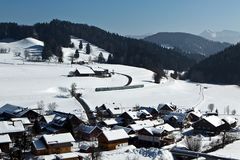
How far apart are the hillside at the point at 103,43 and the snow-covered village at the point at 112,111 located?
1171mm

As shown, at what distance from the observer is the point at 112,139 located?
34281mm

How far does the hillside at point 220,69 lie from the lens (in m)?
108

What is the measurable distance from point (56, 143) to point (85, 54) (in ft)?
346

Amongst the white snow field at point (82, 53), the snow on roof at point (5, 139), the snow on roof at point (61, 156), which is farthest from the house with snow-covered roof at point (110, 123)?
the white snow field at point (82, 53)

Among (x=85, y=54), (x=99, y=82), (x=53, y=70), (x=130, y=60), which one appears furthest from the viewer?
(x=85, y=54)

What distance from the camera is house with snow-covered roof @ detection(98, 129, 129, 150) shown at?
3416 cm

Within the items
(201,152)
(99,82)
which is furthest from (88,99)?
(201,152)

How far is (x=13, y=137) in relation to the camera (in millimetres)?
35719

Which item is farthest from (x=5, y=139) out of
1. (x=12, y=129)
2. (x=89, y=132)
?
(x=89, y=132)

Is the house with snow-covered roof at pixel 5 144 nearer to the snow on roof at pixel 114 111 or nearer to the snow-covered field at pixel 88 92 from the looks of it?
the snow-covered field at pixel 88 92

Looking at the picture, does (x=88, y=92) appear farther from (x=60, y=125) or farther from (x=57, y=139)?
(x=57, y=139)

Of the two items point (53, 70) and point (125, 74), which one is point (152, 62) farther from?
point (53, 70)

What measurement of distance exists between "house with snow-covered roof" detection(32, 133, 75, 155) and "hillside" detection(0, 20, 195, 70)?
81.5 meters

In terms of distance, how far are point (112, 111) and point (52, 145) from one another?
674 inches
